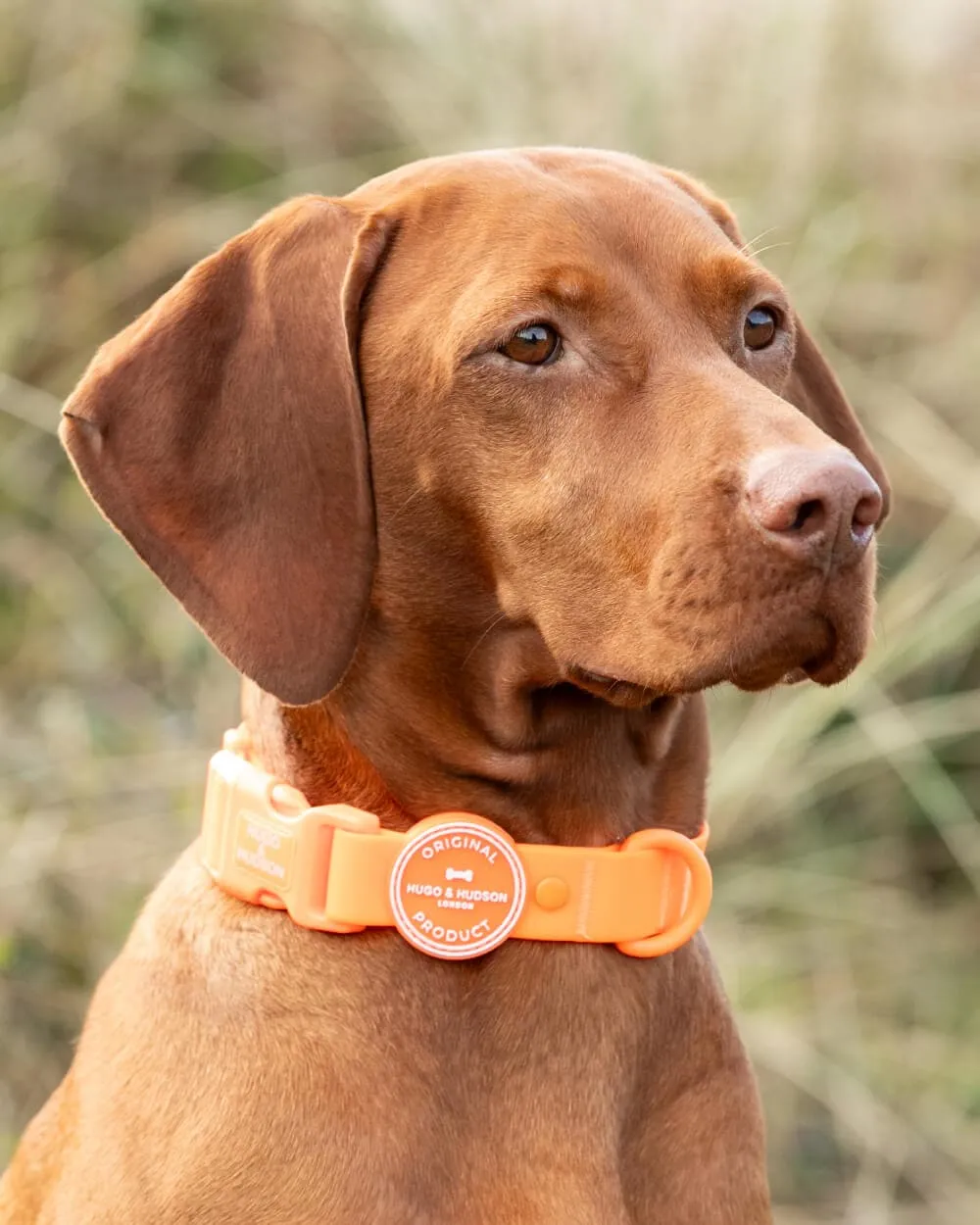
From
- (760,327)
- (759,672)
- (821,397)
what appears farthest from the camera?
(821,397)

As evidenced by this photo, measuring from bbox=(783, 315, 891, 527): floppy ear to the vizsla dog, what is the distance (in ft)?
1.13

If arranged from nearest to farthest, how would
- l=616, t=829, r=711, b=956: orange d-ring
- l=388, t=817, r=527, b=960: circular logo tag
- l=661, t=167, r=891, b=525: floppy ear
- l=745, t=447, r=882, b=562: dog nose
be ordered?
l=745, t=447, r=882, b=562: dog nose < l=388, t=817, r=527, b=960: circular logo tag < l=616, t=829, r=711, b=956: orange d-ring < l=661, t=167, r=891, b=525: floppy ear

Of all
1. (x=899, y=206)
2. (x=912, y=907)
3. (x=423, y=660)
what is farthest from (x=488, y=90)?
(x=423, y=660)

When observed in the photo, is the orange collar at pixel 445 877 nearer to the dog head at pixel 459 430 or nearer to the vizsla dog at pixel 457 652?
the vizsla dog at pixel 457 652

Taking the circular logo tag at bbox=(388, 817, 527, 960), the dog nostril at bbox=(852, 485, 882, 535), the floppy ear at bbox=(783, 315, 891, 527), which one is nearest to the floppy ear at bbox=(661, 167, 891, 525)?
the floppy ear at bbox=(783, 315, 891, 527)

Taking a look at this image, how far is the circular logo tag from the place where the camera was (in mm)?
2512

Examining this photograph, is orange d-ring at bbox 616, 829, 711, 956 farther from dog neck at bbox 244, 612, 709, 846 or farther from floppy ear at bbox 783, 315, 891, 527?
floppy ear at bbox 783, 315, 891, 527

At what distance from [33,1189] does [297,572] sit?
3.44 feet

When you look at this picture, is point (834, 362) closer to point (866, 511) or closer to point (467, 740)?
point (467, 740)

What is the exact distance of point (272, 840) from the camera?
8.45 ft

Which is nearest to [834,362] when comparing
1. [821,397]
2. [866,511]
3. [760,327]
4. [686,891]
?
[821,397]

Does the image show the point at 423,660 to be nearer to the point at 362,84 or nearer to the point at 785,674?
the point at 785,674

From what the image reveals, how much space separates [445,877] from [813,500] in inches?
29.7

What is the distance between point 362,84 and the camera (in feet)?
23.3
